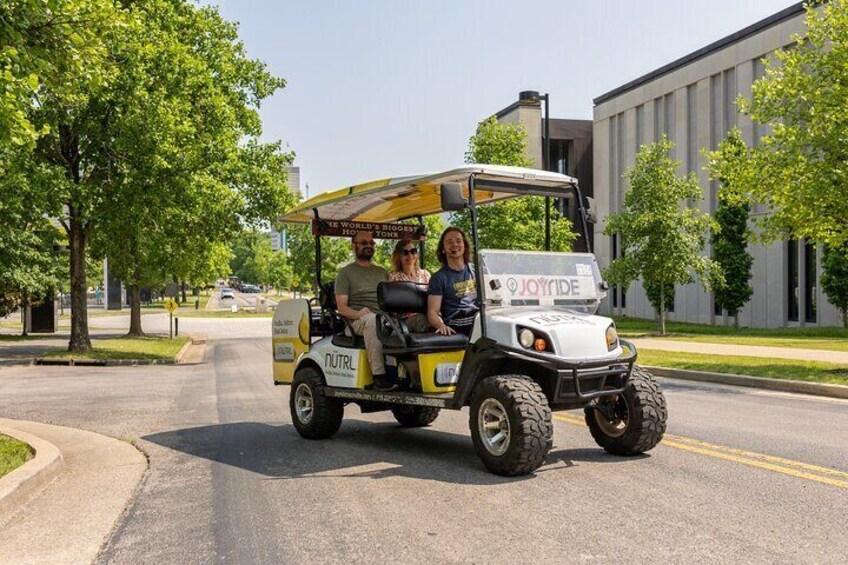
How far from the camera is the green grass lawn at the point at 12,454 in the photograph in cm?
700

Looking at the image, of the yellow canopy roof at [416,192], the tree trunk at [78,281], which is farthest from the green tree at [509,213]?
the yellow canopy roof at [416,192]

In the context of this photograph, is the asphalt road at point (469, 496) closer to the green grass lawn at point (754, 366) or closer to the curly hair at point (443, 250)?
the curly hair at point (443, 250)

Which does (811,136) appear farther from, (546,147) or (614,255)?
(614,255)

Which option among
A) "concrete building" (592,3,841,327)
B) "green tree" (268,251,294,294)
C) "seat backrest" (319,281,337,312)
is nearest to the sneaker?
"seat backrest" (319,281,337,312)

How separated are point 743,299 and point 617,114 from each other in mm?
19827

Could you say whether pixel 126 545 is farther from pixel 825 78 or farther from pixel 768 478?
pixel 825 78

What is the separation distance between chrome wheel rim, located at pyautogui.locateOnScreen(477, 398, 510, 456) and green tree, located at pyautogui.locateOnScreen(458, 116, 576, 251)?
21.8 meters

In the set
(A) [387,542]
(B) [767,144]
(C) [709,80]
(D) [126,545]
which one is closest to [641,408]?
(A) [387,542]

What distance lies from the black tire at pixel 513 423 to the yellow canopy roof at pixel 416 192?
6.16 ft

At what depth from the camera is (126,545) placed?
16.7 feet

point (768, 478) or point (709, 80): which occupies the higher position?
point (709, 80)

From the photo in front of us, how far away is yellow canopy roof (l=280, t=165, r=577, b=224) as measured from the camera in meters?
7.25

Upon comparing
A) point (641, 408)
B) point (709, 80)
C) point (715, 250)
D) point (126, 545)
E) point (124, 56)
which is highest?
point (709, 80)

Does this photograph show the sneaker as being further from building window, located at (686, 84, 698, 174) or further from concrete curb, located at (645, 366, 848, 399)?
building window, located at (686, 84, 698, 174)
